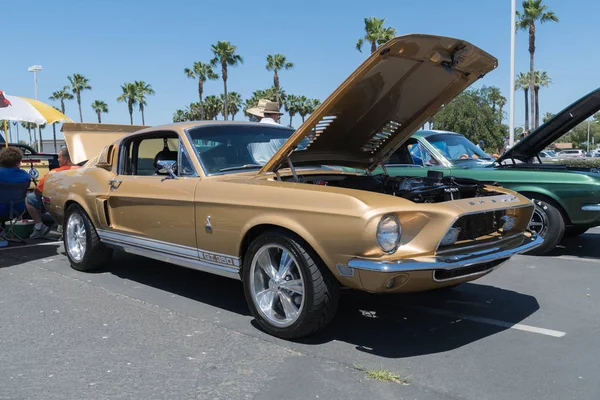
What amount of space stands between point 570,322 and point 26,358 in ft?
13.1

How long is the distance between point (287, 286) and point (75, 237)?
3.47 m

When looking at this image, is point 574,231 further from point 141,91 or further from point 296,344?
point 141,91

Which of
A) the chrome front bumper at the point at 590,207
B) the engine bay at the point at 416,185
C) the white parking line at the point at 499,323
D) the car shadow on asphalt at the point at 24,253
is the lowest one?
the white parking line at the point at 499,323

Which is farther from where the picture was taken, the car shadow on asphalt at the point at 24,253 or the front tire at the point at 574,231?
the front tire at the point at 574,231

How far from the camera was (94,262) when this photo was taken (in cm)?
583

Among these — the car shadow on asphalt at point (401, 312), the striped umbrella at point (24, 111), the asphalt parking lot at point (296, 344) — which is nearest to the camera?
the asphalt parking lot at point (296, 344)

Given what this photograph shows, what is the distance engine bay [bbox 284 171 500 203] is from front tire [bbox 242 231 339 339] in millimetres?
898

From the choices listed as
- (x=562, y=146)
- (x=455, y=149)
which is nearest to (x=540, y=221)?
(x=455, y=149)

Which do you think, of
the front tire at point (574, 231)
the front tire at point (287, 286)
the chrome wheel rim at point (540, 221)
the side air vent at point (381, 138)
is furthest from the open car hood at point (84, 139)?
the front tire at point (574, 231)

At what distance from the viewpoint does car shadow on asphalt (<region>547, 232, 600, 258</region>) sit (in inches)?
260

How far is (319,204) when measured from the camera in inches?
134

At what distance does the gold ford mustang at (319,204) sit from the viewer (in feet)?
10.7

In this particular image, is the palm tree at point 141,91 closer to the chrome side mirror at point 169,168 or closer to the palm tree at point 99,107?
the palm tree at point 99,107

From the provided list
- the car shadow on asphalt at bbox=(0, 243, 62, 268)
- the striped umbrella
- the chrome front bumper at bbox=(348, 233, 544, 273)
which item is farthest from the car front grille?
the striped umbrella
